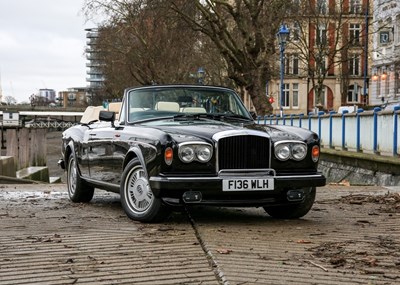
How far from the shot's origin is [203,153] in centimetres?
670

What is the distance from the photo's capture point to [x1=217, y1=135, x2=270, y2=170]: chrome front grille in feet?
22.1

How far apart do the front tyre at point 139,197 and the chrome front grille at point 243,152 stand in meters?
0.79

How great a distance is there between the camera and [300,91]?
8481 centimetres

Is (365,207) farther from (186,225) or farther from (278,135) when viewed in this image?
(186,225)

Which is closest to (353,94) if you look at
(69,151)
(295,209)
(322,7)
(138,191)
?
(322,7)

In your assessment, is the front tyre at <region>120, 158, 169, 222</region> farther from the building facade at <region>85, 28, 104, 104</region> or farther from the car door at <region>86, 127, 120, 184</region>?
the building facade at <region>85, 28, 104, 104</region>

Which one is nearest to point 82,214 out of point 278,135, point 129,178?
point 129,178

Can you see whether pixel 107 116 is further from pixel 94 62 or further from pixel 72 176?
pixel 94 62

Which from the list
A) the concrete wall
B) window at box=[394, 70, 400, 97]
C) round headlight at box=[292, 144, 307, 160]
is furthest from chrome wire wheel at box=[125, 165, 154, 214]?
window at box=[394, 70, 400, 97]

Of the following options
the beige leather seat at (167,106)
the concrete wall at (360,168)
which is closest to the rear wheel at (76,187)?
the beige leather seat at (167,106)

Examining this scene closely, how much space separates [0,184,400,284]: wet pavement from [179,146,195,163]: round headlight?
0.68 m

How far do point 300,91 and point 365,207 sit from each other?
253ft

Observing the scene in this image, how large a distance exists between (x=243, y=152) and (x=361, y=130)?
12.0 metres

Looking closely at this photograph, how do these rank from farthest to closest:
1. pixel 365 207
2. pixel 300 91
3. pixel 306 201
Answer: pixel 300 91
pixel 365 207
pixel 306 201
